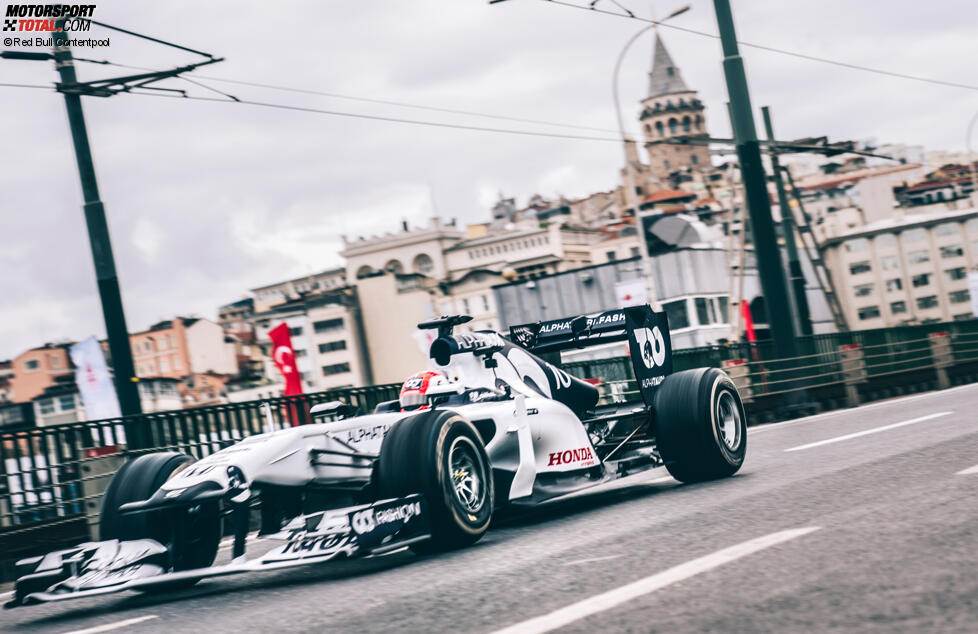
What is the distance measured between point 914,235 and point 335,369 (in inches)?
2526

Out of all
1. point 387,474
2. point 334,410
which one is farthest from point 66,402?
point 387,474

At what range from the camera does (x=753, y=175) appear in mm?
20797

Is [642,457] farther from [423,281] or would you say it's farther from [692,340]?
[423,281]

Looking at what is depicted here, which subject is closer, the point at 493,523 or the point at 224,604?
the point at 224,604

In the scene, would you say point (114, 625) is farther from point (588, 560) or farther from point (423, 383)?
point (423, 383)

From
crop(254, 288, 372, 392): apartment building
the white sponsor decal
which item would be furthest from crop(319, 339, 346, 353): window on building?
the white sponsor decal

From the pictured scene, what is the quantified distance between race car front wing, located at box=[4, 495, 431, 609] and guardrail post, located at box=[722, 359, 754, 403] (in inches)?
593

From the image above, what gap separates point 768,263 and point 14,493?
43.3 feet

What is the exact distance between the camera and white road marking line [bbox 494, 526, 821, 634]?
475cm

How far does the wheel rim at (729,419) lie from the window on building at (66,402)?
137248 millimetres

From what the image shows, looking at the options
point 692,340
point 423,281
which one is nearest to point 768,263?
point 692,340

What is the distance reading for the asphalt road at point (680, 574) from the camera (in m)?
4.60

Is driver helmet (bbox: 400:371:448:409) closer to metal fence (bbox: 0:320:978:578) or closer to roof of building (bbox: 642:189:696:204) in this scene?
metal fence (bbox: 0:320:978:578)

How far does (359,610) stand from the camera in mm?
5746
